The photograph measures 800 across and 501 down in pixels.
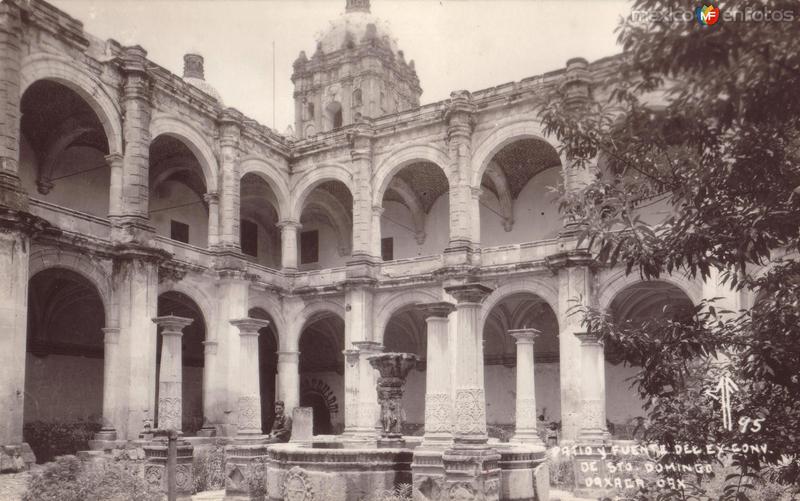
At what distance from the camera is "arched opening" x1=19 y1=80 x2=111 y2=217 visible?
59.7ft

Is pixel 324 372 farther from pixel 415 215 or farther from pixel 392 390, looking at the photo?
pixel 392 390

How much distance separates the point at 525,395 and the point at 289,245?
33.1 feet

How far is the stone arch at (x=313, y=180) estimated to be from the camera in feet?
74.2

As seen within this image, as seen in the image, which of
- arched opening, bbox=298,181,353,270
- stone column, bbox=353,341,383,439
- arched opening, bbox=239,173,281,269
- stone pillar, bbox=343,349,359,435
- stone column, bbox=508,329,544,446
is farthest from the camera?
arched opening, bbox=298,181,353,270

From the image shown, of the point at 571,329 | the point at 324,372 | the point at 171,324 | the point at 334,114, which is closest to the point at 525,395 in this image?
the point at 571,329

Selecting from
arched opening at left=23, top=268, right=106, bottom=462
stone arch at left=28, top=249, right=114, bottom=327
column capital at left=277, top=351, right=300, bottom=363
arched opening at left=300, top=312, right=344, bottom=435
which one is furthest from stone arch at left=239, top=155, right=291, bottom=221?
stone arch at left=28, top=249, right=114, bottom=327

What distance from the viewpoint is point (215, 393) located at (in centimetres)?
1931

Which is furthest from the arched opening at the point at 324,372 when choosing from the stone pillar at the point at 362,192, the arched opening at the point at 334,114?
the arched opening at the point at 334,114

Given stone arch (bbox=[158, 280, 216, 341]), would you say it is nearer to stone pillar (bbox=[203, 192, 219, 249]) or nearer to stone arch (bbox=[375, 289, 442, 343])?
stone pillar (bbox=[203, 192, 219, 249])

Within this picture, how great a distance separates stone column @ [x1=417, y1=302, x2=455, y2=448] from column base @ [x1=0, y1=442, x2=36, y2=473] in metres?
7.42

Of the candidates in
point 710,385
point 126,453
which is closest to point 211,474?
point 126,453

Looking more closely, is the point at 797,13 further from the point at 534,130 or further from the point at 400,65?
the point at 400,65

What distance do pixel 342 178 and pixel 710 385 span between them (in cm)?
1868

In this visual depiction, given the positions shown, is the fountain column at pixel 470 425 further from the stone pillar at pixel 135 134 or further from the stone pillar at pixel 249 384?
the stone pillar at pixel 135 134
